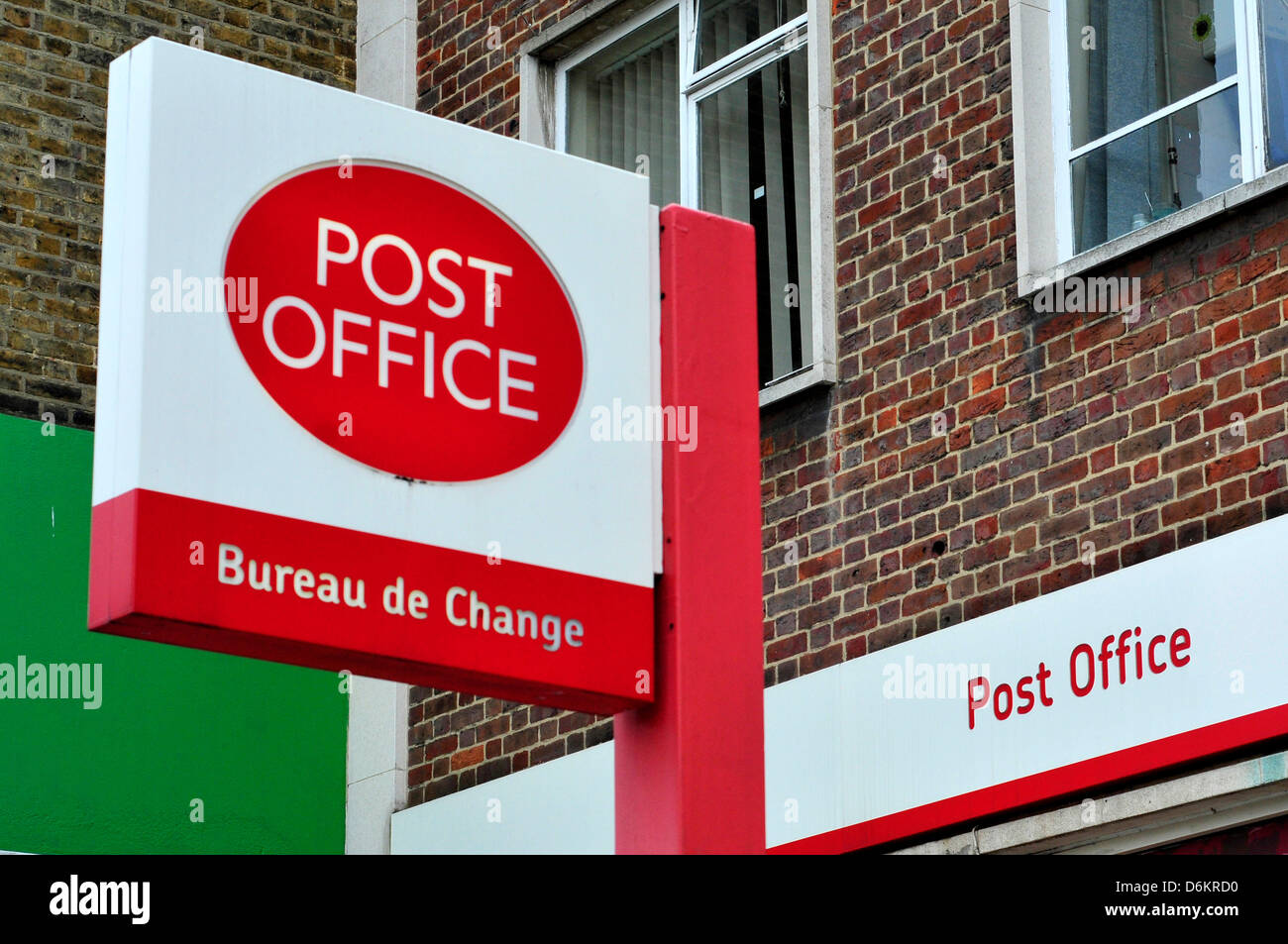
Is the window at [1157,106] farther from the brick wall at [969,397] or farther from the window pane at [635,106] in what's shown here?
the window pane at [635,106]

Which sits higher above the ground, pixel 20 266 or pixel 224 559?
pixel 20 266

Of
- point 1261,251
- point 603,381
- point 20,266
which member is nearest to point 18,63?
point 20,266

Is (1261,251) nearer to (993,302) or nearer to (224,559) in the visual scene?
(993,302)

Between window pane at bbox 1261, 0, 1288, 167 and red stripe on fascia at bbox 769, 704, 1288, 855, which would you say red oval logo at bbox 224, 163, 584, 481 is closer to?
red stripe on fascia at bbox 769, 704, 1288, 855

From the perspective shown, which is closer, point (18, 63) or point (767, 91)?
point (767, 91)

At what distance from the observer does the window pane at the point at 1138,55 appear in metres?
8.41

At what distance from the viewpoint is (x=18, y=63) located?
11.8 meters

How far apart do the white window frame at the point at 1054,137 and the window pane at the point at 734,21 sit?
175cm

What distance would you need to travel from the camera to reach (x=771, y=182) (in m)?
10.5

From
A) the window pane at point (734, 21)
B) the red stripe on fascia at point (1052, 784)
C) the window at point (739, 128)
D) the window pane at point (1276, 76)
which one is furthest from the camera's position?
the window pane at point (734, 21)

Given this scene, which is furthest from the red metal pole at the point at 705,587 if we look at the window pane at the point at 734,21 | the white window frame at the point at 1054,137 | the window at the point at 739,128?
the window pane at the point at 734,21

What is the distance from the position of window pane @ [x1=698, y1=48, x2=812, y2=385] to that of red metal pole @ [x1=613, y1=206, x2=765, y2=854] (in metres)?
5.15
